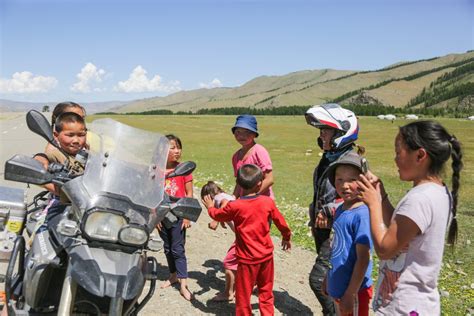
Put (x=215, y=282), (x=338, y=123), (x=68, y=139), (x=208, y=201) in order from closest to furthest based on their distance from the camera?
(x=68, y=139) < (x=338, y=123) < (x=208, y=201) < (x=215, y=282)

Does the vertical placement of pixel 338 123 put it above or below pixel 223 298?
above

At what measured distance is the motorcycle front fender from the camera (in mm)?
2309

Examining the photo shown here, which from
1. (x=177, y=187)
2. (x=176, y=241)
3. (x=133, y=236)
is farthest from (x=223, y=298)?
(x=133, y=236)

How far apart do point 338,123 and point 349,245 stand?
1169mm

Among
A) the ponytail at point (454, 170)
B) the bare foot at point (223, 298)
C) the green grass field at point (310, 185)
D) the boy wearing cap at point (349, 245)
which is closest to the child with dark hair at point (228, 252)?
the bare foot at point (223, 298)

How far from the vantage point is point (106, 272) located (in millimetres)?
2377

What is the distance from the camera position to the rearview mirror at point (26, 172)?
9.04 ft

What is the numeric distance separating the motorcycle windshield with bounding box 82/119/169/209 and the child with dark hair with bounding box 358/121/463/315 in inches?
53.3

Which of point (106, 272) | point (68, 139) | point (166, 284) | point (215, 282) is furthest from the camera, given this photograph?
point (215, 282)

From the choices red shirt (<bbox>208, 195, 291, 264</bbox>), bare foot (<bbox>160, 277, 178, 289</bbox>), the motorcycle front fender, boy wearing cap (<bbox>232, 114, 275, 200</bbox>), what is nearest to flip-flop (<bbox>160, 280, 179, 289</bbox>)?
bare foot (<bbox>160, 277, 178, 289</bbox>)

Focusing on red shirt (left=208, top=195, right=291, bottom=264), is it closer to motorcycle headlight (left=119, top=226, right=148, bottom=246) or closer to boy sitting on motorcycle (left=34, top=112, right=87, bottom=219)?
boy sitting on motorcycle (left=34, top=112, right=87, bottom=219)

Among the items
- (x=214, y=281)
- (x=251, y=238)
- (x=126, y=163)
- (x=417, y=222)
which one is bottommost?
(x=214, y=281)

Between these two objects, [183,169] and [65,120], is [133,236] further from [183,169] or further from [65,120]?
[65,120]

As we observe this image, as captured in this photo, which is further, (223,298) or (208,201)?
(223,298)
